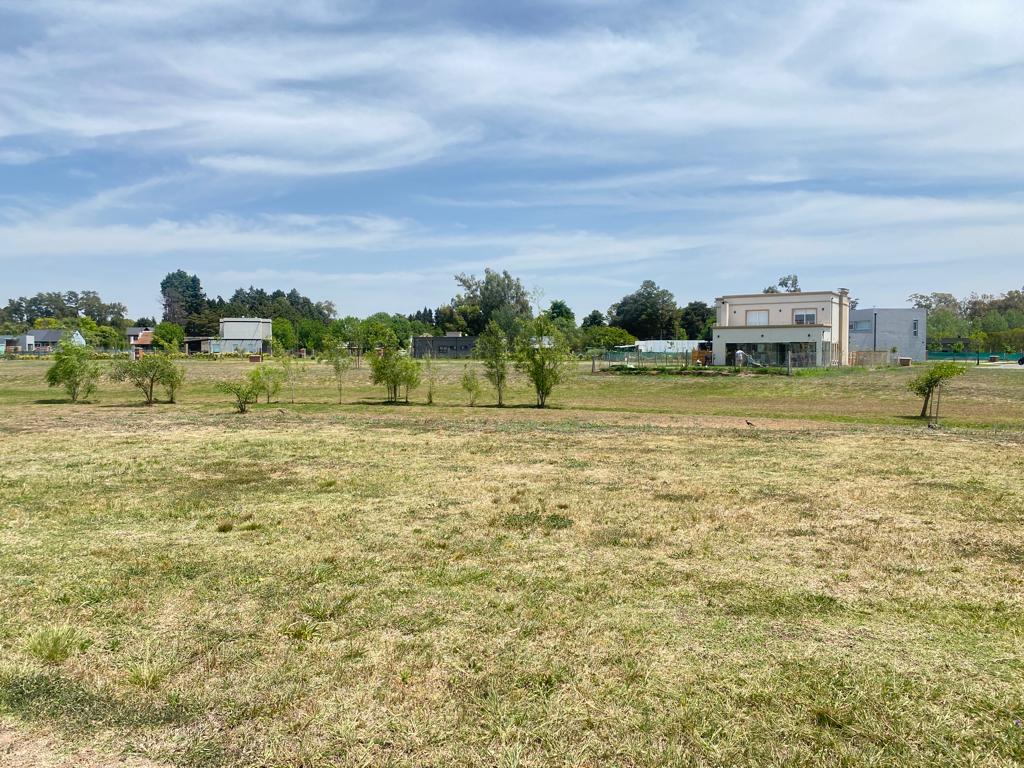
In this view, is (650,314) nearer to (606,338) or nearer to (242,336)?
(606,338)

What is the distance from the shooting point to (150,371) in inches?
1345

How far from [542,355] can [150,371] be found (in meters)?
18.7

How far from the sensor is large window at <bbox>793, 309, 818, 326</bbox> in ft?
201

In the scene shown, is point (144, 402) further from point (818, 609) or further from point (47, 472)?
point (818, 609)

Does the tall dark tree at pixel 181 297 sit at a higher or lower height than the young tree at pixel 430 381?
higher

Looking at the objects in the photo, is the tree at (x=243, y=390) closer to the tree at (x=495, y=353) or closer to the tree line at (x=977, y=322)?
the tree at (x=495, y=353)

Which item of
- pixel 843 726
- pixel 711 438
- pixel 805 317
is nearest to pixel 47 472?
pixel 843 726

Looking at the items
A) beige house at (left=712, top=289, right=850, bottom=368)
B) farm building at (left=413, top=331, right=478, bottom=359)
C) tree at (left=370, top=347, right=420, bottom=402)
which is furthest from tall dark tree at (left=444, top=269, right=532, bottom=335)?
tree at (left=370, top=347, right=420, bottom=402)

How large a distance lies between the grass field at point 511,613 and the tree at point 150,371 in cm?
1994

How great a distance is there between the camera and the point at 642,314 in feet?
383

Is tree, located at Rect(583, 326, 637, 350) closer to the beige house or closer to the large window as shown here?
the beige house

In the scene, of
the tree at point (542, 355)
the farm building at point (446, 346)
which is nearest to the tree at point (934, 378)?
the tree at point (542, 355)

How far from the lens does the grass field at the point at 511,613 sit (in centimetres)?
433

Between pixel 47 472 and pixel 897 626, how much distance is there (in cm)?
1421
